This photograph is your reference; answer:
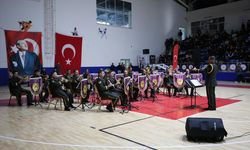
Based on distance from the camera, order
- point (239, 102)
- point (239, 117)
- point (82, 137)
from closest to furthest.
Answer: point (82, 137) < point (239, 117) < point (239, 102)

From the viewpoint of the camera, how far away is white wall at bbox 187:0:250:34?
24281mm

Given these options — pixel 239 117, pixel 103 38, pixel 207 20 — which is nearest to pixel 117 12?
pixel 103 38

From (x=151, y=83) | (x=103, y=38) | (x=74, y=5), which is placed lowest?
(x=151, y=83)

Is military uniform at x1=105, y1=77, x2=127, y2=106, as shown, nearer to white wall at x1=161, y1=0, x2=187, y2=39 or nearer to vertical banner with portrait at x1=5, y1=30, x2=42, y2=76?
vertical banner with portrait at x1=5, y1=30, x2=42, y2=76

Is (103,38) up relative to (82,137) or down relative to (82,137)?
up

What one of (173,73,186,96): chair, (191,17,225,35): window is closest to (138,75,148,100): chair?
(173,73,186,96): chair

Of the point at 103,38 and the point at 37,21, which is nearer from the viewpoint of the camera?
the point at 37,21

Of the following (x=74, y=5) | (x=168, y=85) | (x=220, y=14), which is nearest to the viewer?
(x=168, y=85)

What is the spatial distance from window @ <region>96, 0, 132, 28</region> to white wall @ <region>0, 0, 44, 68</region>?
5260mm

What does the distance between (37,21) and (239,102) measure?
14096 millimetres

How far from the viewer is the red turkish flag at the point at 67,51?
6148mm

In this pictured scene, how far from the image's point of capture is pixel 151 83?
32.7 feet

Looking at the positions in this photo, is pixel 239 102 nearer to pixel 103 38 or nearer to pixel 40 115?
pixel 40 115

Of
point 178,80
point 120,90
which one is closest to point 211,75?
point 178,80
